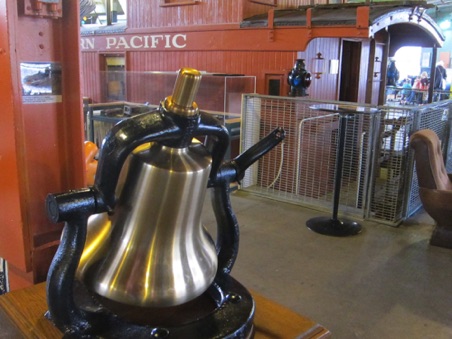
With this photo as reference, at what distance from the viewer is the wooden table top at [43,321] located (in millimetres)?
1113

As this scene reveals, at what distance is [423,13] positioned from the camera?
6.66 m

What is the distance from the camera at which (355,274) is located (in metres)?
3.64

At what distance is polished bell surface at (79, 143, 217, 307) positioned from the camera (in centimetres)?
96

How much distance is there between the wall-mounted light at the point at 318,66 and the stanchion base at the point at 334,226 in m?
2.40

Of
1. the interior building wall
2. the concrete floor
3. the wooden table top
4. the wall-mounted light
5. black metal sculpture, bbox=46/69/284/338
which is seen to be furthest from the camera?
the wall-mounted light

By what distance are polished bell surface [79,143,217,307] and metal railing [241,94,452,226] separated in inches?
160

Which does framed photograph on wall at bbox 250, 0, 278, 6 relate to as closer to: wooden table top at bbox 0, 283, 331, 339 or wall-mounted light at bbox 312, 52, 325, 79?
wall-mounted light at bbox 312, 52, 325, 79

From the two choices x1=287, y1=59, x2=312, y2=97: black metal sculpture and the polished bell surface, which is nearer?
the polished bell surface

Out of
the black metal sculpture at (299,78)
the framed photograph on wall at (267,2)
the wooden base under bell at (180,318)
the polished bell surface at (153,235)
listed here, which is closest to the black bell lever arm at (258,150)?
the polished bell surface at (153,235)

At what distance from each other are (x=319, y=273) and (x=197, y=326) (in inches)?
109

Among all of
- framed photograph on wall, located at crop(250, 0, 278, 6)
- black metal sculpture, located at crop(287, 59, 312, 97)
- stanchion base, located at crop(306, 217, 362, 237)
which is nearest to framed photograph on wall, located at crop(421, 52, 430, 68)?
framed photograph on wall, located at crop(250, 0, 278, 6)

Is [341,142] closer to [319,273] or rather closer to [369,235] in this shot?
[369,235]

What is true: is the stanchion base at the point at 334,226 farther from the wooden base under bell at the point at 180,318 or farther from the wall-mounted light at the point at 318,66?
the wooden base under bell at the point at 180,318

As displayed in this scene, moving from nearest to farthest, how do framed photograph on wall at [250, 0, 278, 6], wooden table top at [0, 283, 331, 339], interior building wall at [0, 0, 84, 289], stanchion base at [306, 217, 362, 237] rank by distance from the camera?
wooden table top at [0, 283, 331, 339] → interior building wall at [0, 0, 84, 289] → stanchion base at [306, 217, 362, 237] → framed photograph on wall at [250, 0, 278, 6]
